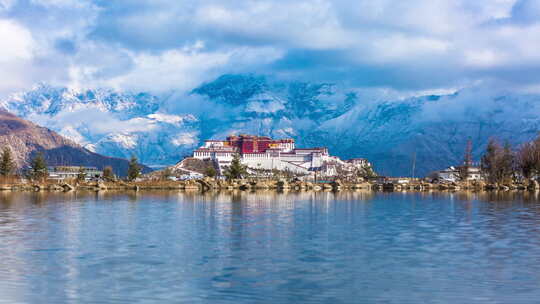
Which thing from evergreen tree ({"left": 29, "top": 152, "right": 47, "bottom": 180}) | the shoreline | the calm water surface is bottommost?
the calm water surface

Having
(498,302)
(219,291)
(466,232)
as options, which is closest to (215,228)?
(466,232)

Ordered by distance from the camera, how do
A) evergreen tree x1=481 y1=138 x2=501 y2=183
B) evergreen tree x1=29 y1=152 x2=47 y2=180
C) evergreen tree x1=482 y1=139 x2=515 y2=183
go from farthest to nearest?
evergreen tree x1=29 y1=152 x2=47 y2=180
evergreen tree x1=481 y1=138 x2=501 y2=183
evergreen tree x1=482 y1=139 x2=515 y2=183

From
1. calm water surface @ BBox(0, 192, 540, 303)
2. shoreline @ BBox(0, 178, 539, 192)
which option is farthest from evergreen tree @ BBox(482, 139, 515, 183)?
calm water surface @ BBox(0, 192, 540, 303)

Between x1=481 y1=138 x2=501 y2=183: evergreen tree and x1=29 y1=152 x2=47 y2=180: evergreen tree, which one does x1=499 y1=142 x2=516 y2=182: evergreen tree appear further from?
x1=29 y1=152 x2=47 y2=180: evergreen tree

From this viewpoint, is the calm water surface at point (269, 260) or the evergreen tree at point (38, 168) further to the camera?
the evergreen tree at point (38, 168)

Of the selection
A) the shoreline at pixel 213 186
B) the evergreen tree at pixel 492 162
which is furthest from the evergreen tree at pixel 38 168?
the evergreen tree at pixel 492 162

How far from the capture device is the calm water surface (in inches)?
1104

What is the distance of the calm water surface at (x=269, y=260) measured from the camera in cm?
2803

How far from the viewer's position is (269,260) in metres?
36.6

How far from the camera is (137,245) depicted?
139 feet

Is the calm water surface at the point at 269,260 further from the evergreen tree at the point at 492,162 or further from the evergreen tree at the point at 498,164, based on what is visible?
the evergreen tree at the point at 492,162

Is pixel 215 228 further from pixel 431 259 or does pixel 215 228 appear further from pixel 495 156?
pixel 495 156

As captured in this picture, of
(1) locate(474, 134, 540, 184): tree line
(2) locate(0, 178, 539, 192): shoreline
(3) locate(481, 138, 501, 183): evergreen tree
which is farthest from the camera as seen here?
(3) locate(481, 138, 501, 183): evergreen tree

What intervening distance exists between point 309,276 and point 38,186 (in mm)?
126968
